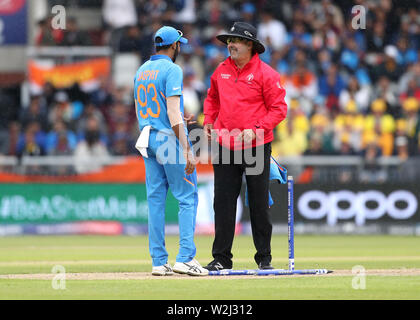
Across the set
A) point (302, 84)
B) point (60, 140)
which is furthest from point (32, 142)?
point (302, 84)

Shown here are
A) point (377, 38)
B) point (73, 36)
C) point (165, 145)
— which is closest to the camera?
point (165, 145)

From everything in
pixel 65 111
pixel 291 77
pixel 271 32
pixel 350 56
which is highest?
pixel 271 32

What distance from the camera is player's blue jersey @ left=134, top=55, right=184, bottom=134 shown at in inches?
429

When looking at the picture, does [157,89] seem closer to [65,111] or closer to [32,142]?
[32,142]

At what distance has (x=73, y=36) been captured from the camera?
83.9ft

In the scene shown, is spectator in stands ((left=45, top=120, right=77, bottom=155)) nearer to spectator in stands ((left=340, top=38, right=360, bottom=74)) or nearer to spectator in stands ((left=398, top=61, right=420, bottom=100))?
spectator in stands ((left=340, top=38, right=360, bottom=74))

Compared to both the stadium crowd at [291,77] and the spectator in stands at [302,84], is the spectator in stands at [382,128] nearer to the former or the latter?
the stadium crowd at [291,77]

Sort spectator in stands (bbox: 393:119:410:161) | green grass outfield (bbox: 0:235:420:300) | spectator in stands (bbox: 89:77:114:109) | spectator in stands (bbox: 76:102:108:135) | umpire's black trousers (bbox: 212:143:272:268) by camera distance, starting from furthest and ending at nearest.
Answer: spectator in stands (bbox: 89:77:114:109)
spectator in stands (bbox: 76:102:108:135)
spectator in stands (bbox: 393:119:410:161)
umpire's black trousers (bbox: 212:143:272:268)
green grass outfield (bbox: 0:235:420:300)

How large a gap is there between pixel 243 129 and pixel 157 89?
3.56ft

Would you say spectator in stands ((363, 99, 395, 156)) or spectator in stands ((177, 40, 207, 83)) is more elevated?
spectator in stands ((177, 40, 207, 83))

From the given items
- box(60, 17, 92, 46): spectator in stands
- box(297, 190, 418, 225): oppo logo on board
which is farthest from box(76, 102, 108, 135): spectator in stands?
box(297, 190, 418, 225): oppo logo on board

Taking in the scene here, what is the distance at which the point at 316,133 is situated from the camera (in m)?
22.5

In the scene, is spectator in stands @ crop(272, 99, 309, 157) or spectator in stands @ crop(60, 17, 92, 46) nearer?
spectator in stands @ crop(272, 99, 309, 157)

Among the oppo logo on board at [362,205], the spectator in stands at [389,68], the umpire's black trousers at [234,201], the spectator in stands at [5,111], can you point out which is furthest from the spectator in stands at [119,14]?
the umpire's black trousers at [234,201]
